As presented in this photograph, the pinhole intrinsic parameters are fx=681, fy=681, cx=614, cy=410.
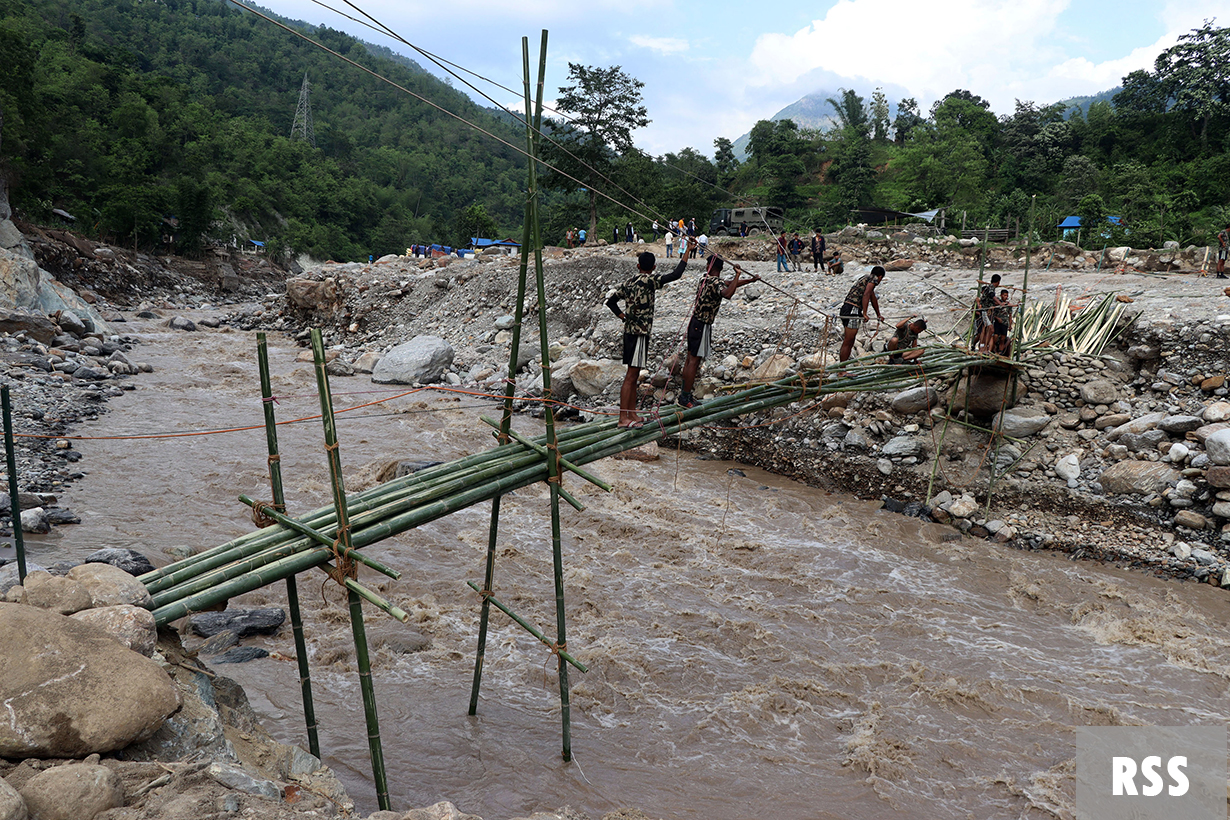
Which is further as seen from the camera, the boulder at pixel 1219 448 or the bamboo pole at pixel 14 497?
the boulder at pixel 1219 448

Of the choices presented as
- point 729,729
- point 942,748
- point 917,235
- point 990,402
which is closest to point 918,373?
point 990,402

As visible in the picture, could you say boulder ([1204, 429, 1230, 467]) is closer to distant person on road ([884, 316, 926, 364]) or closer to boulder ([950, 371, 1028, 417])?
boulder ([950, 371, 1028, 417])

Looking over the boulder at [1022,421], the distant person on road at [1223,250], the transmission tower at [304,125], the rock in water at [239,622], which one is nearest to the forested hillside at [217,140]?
the transmission tower at [304,125]

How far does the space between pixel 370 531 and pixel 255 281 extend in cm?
3492

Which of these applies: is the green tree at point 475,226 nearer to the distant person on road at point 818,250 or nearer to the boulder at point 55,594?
the distant person on road at point 818,250

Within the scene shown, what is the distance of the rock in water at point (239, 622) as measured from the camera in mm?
5062

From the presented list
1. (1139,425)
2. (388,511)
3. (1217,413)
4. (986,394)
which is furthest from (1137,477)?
(388,511)

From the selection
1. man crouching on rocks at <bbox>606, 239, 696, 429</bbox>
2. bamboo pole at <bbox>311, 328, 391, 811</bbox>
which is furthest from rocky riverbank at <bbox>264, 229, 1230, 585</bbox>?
bamboo pole at <bbox>311, 328, 391, 811</bbox>

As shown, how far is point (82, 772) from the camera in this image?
6.68 ft

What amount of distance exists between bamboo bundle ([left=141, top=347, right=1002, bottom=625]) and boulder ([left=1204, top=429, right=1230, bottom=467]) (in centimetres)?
528

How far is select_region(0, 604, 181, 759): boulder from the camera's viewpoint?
2.10m

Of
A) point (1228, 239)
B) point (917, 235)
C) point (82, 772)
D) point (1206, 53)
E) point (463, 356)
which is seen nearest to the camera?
point (82, 772)

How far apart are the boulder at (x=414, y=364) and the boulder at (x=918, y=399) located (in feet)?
28.9

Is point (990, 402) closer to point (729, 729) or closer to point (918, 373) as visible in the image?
point (918, 373)
